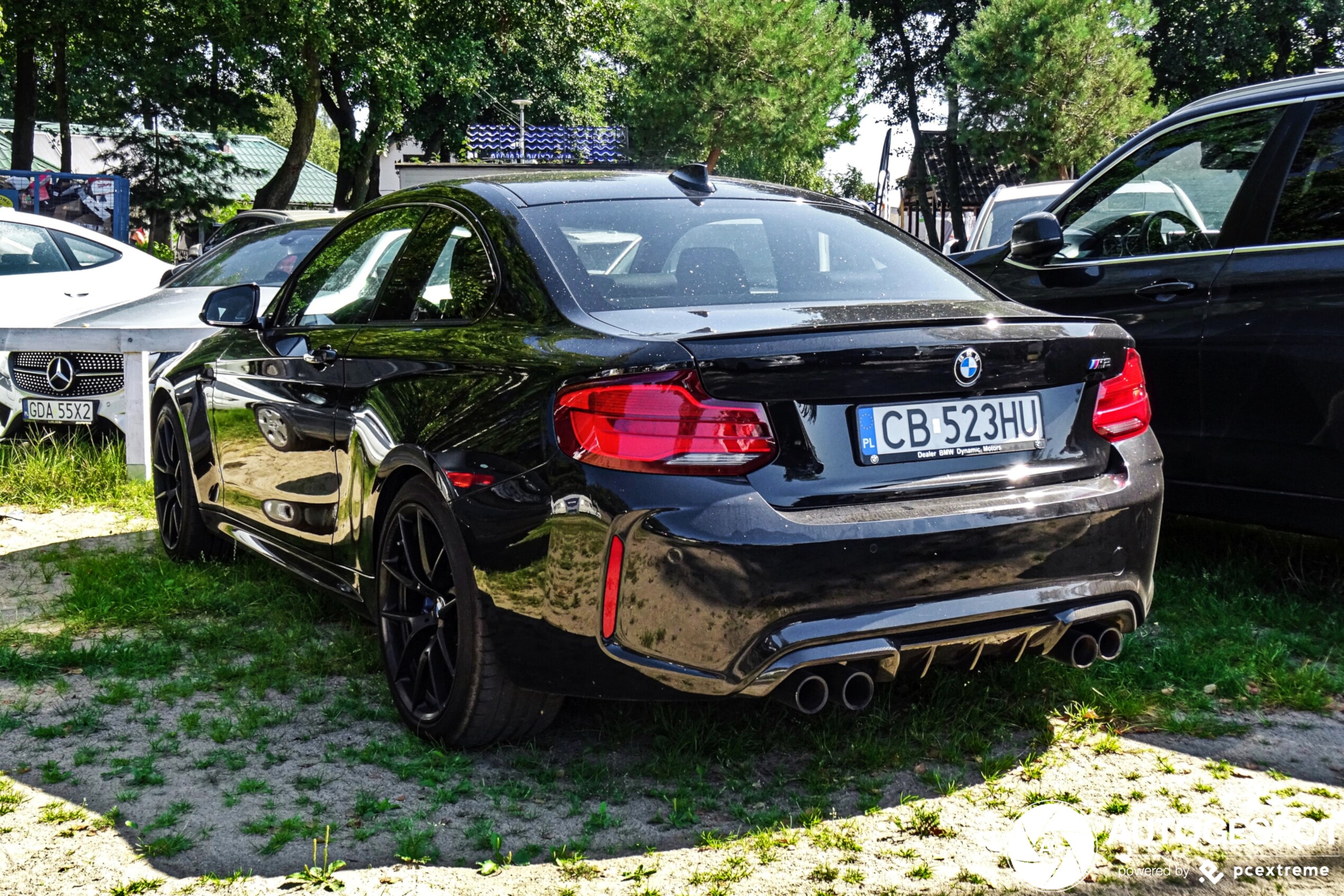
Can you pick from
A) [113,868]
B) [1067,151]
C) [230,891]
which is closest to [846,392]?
[230,891]

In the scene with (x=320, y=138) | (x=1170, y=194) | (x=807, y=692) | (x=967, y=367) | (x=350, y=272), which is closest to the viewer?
(x=807, y=692)

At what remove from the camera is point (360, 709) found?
4043 mm

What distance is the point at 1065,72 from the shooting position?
111 feet

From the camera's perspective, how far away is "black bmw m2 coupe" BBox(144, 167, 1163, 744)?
301 cm

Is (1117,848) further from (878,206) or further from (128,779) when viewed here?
(878,206)

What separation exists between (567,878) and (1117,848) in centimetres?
122

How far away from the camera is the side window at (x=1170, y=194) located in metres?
5.05

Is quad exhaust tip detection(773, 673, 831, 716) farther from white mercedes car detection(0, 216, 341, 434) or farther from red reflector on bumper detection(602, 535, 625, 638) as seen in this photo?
white mercedes car detection(0, 216, 341, 434)

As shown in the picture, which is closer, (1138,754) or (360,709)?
(1138,754)

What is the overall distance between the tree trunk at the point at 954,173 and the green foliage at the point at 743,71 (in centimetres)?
323

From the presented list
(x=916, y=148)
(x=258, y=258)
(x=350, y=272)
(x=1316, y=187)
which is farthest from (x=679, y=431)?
(x=916, y=148)

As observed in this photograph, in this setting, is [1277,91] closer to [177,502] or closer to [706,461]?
[706,461]

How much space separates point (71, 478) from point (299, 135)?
799 inches

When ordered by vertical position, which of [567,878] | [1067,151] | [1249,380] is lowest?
[567,878]
